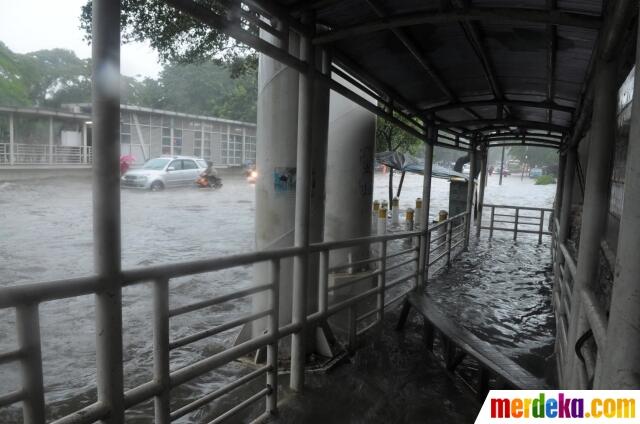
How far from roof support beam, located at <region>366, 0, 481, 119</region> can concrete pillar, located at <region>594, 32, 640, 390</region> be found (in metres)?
2.05

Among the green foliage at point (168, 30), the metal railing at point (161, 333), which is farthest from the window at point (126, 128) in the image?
the metal railing at point (161, 333)

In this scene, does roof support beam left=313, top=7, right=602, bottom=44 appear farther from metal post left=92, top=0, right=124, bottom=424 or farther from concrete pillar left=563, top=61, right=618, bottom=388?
metal post left=92, top=0, right=124, bottom=424

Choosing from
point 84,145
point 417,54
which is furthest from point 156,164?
point 417,54

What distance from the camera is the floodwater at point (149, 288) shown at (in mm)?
4062

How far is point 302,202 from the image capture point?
11.6 feet

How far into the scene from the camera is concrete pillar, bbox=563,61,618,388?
93.2 inches

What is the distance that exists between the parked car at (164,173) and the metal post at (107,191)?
1932 cm

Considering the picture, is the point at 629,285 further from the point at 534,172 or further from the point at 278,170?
the point at 534,172

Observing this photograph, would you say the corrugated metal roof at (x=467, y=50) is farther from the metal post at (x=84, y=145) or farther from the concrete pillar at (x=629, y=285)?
the metal post at (x=84, y=145)

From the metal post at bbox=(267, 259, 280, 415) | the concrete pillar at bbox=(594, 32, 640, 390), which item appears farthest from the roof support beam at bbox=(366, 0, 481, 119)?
the concrete pillar at bbox=(594, 32, 640, 390)

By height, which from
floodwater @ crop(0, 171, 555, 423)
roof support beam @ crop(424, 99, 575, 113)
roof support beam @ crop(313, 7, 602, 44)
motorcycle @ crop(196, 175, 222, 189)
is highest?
roof support beam @ crop(313, 7, 602, 44)

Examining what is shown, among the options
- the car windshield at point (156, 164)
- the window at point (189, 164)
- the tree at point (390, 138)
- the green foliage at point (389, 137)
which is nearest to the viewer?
the tree at point (390, 138)

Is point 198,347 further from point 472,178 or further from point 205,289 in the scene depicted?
point 472,178

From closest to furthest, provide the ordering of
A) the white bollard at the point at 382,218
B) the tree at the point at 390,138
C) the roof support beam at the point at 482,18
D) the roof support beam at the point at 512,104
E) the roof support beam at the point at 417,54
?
the roof support beam at the point at 482,18, the roof support beam at the point at 417,54, the roof support beam at the point at 512,104, the white bollard at the point at 382,218, the tree at the point at 390,138
